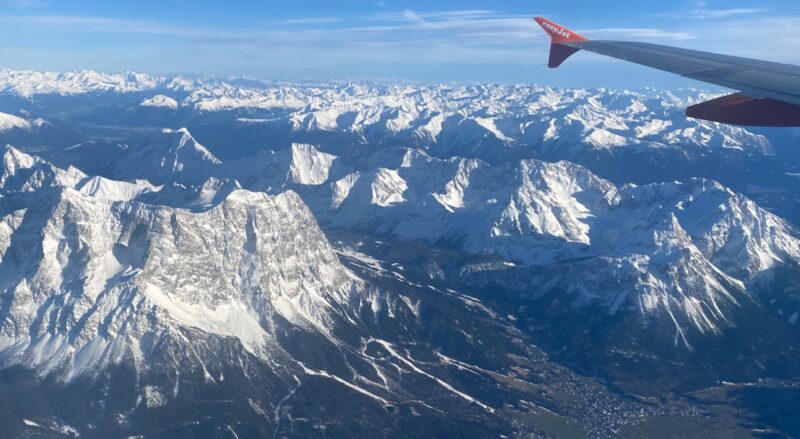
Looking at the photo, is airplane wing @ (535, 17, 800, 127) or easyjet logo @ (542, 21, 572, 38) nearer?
airplane wing @ (535, 17, 800, 127)

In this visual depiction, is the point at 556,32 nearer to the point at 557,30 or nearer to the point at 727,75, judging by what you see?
the point at 557,30

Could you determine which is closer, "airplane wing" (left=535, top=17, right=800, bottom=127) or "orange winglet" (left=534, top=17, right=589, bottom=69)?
"airplane wing" (left=535, top=17, right=800, bottom=127)

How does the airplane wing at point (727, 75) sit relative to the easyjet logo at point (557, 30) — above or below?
below

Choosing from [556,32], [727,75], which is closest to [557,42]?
[556,32]

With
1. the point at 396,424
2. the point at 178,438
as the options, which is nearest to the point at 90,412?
the point at 178,438

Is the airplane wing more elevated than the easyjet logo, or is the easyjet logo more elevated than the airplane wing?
the easyjet logo

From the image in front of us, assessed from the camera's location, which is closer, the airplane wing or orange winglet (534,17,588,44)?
the airplane wing

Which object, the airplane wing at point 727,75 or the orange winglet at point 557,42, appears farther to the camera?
the orange winglet at point 557,42
